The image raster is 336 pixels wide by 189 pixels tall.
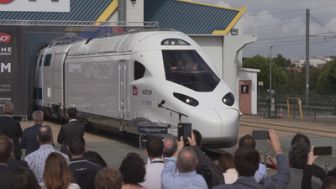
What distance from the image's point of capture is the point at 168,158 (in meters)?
7.29

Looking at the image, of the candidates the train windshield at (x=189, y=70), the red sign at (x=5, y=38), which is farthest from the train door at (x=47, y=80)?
the train windshield at (x=189, y=70)

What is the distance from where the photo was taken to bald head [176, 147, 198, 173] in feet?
20.2

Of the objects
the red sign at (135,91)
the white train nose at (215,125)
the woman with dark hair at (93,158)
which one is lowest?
the white train nose at (215,125)

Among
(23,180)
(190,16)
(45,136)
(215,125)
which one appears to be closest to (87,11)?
(190,16)

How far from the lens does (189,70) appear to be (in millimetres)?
17500

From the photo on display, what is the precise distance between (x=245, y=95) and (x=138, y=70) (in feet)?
89.2

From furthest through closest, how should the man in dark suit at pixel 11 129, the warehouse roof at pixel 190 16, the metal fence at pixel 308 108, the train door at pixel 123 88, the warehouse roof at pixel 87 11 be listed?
1. the metal fence at pixel 308 108
2. the warehouse roof at pixel 190 16
3. the warehouse roof at pixel 87 11
4. the train door at pixel 123 88
5. the man in dark suit at pixel 11 129

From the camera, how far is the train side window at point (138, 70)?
18.2 meters

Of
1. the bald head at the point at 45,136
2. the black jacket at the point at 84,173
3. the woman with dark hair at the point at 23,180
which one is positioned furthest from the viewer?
the bald head at the point at 45,136

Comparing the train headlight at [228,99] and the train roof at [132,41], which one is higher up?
the train roof at [132,41]

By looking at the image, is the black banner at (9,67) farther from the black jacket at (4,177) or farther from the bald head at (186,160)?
the bald head at (186,160)

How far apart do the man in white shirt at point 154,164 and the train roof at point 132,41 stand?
36.1 ft

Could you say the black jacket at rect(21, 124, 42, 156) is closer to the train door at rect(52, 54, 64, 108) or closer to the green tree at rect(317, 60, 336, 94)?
the train door at rect(52, 54, 64, 108)

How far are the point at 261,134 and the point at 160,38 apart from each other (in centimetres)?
1114
